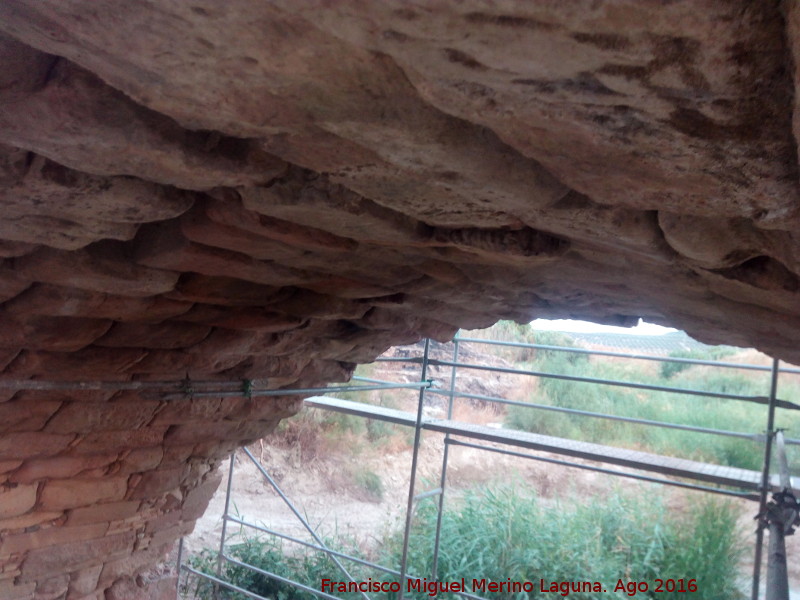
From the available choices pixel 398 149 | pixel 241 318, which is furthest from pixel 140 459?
pixel 398 149

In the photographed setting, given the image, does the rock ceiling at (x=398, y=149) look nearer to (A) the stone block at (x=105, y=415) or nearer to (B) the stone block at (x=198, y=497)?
(A) the stone block at (x=105, y=415)

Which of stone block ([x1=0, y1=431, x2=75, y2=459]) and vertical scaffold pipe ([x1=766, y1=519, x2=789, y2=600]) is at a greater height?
stone block ([x1=0, y1=431, x2=75, y2=459])

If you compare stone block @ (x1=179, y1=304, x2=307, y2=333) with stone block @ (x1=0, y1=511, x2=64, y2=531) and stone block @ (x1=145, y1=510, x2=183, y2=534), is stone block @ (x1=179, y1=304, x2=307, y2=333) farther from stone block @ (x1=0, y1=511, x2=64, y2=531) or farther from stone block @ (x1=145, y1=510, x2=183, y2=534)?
stone block @ (x1=145, y1=510, x2=183, y2=534)

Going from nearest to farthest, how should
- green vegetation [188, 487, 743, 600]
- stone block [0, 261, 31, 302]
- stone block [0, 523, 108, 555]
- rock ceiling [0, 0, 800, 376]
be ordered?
rock ceiling [0, 0, 800, 376]
stone block [0, 261, 31, 302]
stone block [0, 523, 108, 555]
green vegetation [188, 487, 743, 600]

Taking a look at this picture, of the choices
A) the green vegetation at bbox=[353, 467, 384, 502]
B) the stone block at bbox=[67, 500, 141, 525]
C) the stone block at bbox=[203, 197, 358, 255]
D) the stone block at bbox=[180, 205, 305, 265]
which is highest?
the stone block at bbox=[203, 197, 358, 255]

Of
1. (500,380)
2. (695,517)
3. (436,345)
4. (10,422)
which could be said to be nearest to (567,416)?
(500,380)

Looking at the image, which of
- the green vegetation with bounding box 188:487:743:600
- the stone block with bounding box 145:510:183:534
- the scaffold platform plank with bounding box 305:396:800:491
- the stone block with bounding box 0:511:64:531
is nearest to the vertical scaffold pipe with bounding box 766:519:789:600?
the scaffold platform plank with bounding box 305:396:800:491

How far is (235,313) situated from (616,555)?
592cm

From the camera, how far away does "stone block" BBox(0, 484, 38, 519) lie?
91.3 inches

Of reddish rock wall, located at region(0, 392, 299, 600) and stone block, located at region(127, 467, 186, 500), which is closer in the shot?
reddish rock wall, located at region(0, 392, 299, 600)

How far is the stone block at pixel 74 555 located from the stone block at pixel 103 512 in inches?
4.2

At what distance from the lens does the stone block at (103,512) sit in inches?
103

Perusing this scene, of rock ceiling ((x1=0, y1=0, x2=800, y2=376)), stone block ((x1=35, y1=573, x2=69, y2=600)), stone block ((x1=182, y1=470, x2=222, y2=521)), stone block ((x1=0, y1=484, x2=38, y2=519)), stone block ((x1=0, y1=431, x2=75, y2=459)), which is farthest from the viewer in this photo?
stone block ((x1=182, y1=470, x2=222, y2=521))

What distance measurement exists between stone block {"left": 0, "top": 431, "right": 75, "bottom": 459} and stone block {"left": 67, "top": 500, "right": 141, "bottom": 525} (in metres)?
0.39
